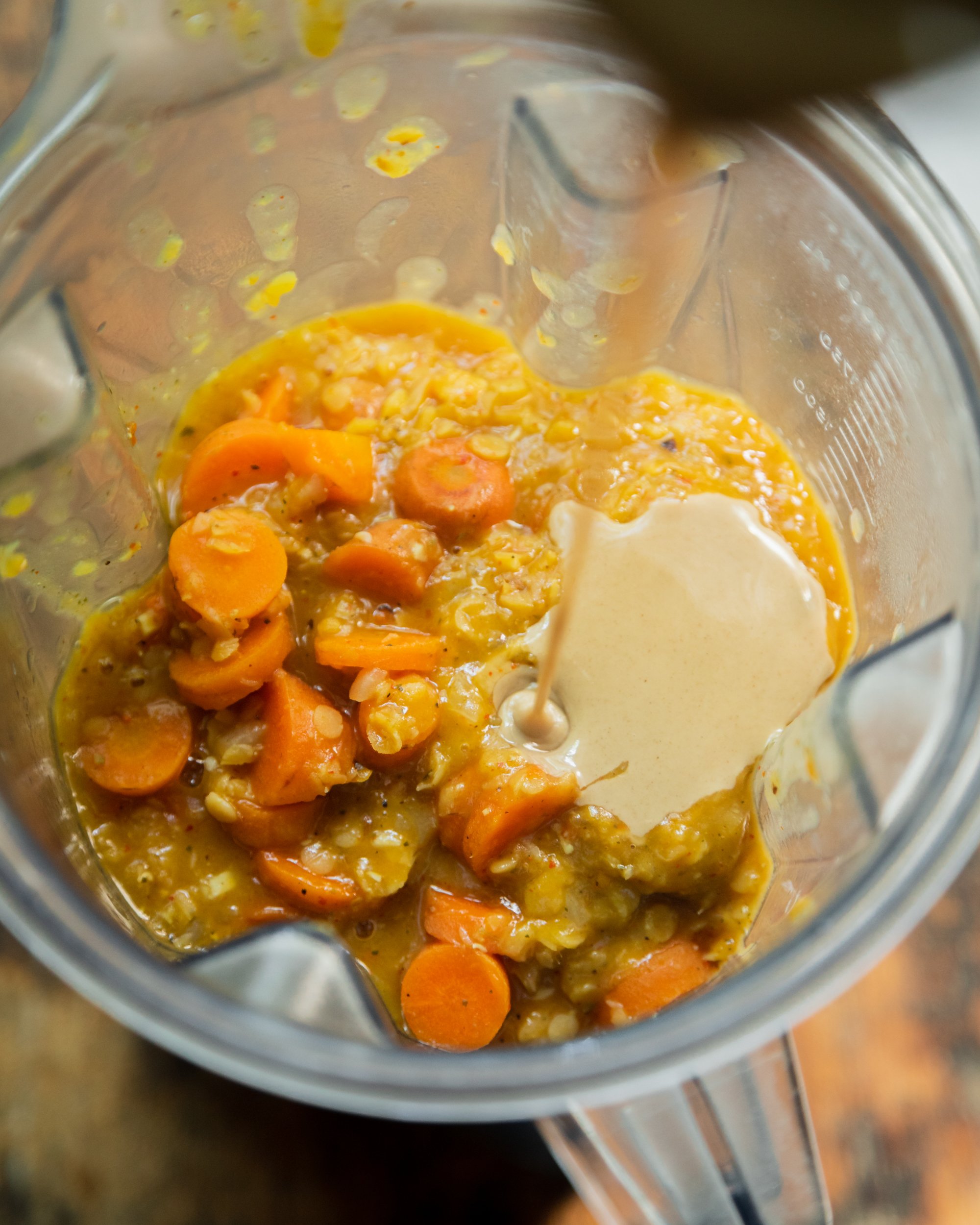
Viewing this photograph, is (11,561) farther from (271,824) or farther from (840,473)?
(840,473)

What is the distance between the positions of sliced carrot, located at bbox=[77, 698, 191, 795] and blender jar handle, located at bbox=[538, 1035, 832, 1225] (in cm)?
59

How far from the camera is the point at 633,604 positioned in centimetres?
133

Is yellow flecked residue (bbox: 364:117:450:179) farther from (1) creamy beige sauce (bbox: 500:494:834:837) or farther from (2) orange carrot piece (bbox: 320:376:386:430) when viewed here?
(1) creamy beige sauce (bbox: 500:494:834:837)

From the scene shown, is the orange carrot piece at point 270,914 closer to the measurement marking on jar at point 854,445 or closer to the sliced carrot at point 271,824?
the sliced carrot at point 271,824

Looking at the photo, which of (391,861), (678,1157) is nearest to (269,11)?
(391,861)

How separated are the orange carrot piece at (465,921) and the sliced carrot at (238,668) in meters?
0.33

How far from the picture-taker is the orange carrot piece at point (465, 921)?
3.96 ft

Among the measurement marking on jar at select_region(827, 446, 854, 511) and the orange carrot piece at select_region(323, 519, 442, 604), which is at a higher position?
the orange carrot piece at select_region(323, 519, 442, 604)

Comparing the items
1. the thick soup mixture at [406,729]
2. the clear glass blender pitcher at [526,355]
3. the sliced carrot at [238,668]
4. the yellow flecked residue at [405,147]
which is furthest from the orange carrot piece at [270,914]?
the yellow flecked residue at [405,147]

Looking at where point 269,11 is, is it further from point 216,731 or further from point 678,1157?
point 678,1157

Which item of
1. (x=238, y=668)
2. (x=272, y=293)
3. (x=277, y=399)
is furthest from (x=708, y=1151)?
(x=272, y=293)

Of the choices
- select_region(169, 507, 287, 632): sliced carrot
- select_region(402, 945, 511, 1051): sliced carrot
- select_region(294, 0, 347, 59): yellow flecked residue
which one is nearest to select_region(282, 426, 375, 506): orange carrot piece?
select_region(169, 507, 287, 632): sliced carrot

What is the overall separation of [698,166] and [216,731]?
0.92m

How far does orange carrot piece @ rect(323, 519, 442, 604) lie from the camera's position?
1330 mm
